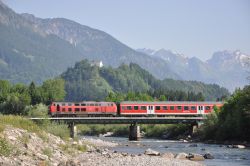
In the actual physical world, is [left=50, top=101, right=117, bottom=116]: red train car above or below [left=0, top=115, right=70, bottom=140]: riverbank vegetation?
above

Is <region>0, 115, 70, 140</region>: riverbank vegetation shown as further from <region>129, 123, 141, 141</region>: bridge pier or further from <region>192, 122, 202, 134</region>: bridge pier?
<region>192, 122, 202, 134</region>: bridge pier

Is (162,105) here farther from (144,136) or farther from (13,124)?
(13,124)

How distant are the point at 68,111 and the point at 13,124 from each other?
54.3 meters

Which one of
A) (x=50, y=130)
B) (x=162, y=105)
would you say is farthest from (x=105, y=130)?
(x=50, y=130)

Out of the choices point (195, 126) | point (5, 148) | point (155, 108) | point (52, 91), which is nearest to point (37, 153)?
point (5, 148)

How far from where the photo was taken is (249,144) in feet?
237

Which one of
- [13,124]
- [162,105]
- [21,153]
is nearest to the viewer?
[21,153]

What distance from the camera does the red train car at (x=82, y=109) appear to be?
9744cm

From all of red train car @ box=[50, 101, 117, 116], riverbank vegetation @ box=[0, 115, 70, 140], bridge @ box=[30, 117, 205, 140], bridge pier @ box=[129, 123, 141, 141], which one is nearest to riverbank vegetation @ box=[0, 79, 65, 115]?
red train car @ box=[50, 101, 117, 116]

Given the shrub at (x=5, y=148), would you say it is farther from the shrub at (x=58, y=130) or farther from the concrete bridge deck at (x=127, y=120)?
the concrete bridge deck at (x=127, y=120)

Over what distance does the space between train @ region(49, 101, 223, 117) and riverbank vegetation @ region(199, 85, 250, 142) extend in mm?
5504

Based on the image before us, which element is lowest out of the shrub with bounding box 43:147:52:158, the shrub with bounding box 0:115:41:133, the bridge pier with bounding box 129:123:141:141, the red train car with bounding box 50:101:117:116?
the bridge pier with bounding box 129:123:141:141

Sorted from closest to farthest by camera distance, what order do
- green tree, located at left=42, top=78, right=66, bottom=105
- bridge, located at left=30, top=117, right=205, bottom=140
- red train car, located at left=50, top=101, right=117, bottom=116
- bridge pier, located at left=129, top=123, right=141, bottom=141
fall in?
bridge, located at left=30, top=117, right=205, bottom=140 < red train car, located at left=50, top=101, right=117, bottom=116 < bridge pier, located at left=129, top=123, right=141, bottom=141 < green tree, located at left=42, top=78, right=66, bottom=105

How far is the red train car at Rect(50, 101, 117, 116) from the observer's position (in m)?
97.4
